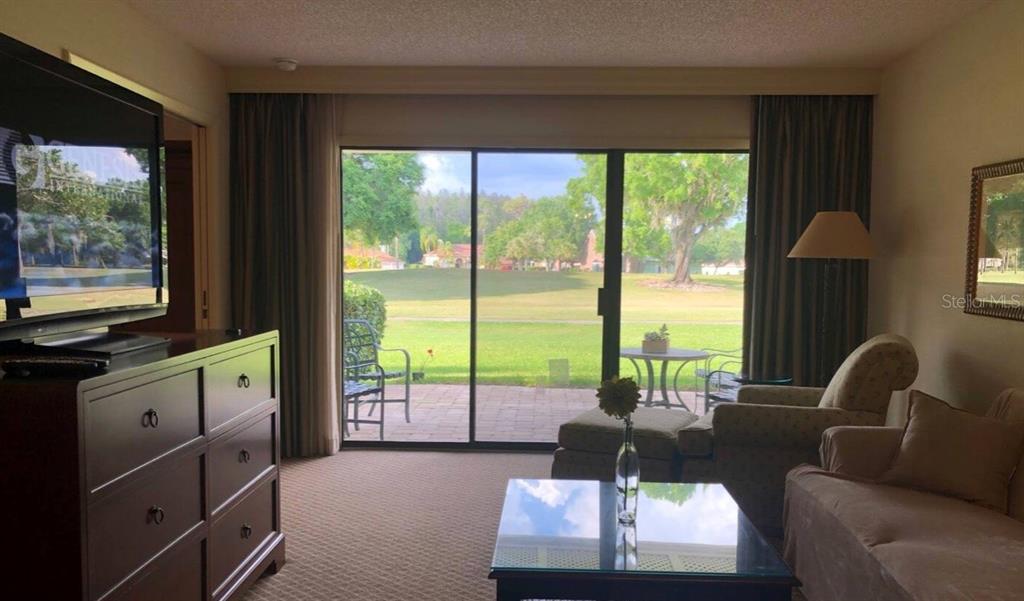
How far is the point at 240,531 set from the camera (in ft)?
8.57

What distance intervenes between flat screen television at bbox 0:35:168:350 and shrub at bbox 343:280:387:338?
88.2 inches

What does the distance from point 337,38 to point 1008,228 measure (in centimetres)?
356

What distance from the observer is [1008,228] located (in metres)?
3.06

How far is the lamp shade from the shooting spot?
12.6 feet

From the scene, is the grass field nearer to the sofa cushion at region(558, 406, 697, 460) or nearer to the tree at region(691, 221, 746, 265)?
the tree at region(691, 221, 746, 265)

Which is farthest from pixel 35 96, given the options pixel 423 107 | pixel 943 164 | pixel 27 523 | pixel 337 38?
pixel 943 164

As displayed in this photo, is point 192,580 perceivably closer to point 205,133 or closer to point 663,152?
point 205,133

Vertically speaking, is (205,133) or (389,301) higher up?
(205,133)

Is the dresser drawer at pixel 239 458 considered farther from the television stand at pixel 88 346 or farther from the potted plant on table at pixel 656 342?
the potted plant on table at pixel 656 342

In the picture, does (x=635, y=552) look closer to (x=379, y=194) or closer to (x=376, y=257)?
(x=376, y=257)

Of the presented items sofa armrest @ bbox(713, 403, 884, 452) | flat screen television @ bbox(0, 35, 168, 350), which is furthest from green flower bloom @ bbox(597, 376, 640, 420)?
flat screen television @ bbox(0, 35, 168, 350)

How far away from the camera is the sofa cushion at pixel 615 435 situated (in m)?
3.46

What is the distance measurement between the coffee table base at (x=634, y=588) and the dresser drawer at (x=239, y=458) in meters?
1.09

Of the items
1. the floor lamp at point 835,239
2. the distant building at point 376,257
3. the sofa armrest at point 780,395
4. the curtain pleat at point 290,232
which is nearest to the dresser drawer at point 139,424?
the curtain pleat at point 290,232
